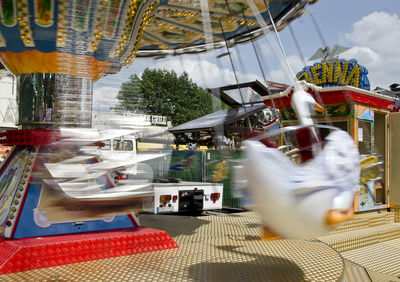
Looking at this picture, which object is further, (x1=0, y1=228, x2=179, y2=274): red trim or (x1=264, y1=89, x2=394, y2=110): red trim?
(x1=264, y1=89, x2=394, y2=110): red trim

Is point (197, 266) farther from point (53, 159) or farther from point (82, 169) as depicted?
point (53, 159)

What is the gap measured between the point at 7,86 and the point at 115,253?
1641 centimetres

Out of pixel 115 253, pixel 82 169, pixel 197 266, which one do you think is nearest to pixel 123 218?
pixel 115 253

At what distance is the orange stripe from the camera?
310 centimetres

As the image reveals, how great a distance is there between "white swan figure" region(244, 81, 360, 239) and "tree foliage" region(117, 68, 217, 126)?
4.63 feet

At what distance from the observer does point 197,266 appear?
2758mm

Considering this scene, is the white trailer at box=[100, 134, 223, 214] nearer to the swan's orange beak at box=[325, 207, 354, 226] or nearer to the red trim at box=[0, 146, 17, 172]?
the red trim at box=[0, 146, 17, 172]

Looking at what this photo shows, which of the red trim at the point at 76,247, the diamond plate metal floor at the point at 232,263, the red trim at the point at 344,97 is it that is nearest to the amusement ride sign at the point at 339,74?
the red trim at the point at 344,97

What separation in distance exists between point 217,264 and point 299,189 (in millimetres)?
1175

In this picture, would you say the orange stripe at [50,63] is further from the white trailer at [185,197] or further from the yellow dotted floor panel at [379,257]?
the yellow dotted floor panel at [379,257]

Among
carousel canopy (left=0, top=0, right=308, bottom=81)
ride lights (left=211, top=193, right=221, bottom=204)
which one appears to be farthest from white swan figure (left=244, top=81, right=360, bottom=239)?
ride lights (left=211, top=193, right=221, bottom=204)

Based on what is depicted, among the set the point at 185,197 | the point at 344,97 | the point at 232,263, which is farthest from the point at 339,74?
the point at 232,263

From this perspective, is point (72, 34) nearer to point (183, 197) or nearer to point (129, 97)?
point (129, 97)

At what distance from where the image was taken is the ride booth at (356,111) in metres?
5.70
